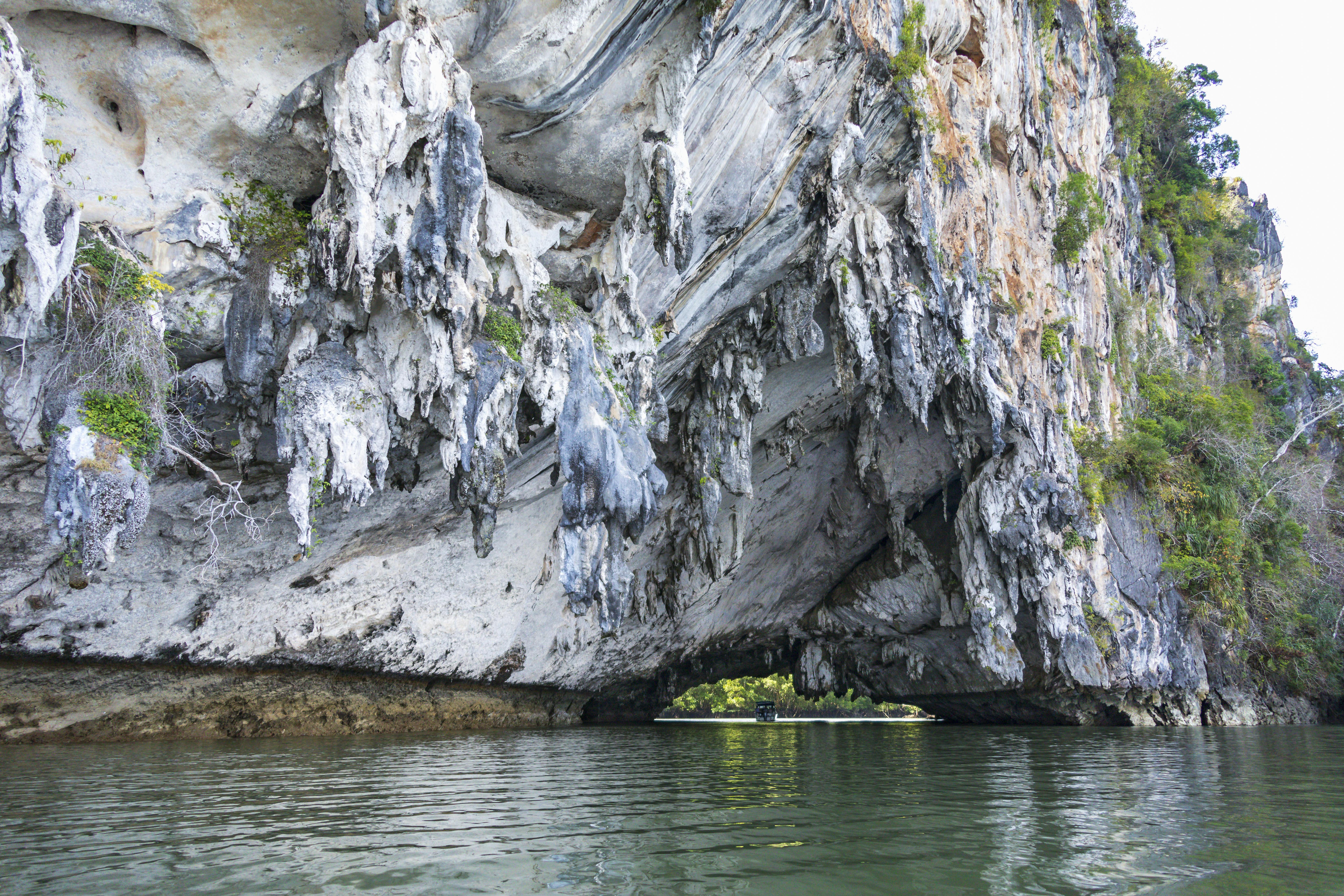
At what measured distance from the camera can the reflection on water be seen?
436 centimetres

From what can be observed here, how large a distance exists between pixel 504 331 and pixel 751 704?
42.2 meters

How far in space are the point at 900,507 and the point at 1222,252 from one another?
69.4ft

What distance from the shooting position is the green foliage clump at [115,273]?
857 centimetres

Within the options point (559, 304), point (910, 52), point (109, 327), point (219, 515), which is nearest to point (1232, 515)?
point (910, 52)

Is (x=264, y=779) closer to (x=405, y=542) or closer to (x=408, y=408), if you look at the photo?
(x=408, y=408)

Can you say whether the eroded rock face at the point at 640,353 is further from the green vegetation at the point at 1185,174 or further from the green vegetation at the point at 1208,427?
the green vegetation at the point at 1185,174

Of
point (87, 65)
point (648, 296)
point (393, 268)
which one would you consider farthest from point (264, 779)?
point (648, 296)

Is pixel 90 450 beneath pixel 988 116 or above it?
beneath

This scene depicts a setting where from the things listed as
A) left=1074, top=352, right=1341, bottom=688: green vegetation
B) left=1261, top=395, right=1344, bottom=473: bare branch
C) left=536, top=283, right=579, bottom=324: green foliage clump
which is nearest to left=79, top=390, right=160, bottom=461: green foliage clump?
left=536, top=283, right=579, bottom=324: green foliage clump

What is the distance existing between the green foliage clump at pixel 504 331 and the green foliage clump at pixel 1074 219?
1672cm

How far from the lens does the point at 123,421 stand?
888cm

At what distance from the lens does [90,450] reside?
28.0 ft

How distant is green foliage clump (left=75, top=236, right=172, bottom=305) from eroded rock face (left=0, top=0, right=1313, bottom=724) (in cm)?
40

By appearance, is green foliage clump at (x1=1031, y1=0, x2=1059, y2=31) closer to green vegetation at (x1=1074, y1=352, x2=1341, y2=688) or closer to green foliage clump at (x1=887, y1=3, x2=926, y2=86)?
green foliage clump at (x1=887, y1=3, x2=926, y2=86)
